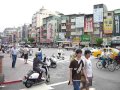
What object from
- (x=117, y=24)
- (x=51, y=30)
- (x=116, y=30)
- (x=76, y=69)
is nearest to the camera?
(x=76, y=69)

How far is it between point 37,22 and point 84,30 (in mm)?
51295

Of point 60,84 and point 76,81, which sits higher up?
point 76,81

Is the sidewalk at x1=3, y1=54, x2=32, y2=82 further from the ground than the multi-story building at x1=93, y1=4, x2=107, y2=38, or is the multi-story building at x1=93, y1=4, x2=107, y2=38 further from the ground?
the multi-story building at x1=93, y1=4, x2=107, y2=38

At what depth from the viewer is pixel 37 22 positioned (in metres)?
136

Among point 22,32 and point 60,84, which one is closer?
point 60,84

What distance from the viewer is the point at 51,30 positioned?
11031 cm

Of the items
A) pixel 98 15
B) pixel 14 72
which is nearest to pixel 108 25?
pixel 98 15

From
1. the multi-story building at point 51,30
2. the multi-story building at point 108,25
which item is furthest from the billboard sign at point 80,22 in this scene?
the multi-story building at point 51,30

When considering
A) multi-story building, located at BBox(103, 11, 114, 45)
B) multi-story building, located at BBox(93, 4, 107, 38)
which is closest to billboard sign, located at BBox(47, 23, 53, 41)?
multi-story building, located at BBox(93, 4, 107, 38)

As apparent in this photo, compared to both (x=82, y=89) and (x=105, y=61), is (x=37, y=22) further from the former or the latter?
(x=82, y=89)

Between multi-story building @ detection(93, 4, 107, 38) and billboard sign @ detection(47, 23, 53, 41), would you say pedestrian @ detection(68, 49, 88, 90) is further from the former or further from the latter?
billboard sign @ detection(47, 23, 53, 41)

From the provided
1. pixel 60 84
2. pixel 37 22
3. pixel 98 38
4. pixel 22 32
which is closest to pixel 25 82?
pixel 60 84

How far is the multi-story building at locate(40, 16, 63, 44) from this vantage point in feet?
351

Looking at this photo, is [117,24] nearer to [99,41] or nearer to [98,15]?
[99,41]
